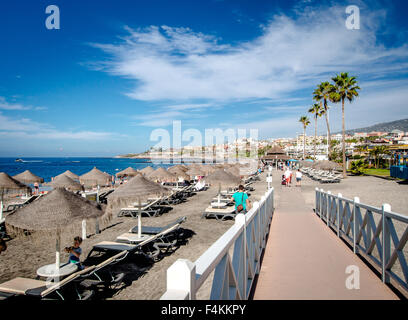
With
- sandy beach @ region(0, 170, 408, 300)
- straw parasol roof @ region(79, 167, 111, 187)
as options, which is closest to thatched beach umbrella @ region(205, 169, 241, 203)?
sandy beach @ region(0, 170, 408, 300)

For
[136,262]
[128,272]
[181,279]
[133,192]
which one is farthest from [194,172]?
[181,279]

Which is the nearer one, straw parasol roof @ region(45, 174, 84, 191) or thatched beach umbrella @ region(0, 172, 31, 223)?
thatched beach umbrella @ region(0, 172, 31, 223)

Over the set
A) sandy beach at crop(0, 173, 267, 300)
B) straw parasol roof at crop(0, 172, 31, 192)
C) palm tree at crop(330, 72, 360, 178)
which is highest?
palm tree at crop(330, 72, 360, 178)

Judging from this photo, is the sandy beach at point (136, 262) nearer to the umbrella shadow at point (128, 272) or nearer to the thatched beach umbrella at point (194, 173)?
the umbrella shadow at point (128, 272)

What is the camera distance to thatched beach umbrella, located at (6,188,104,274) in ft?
14.8

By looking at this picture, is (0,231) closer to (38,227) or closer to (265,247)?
(38,227)

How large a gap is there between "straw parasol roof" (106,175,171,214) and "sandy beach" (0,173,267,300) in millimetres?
890

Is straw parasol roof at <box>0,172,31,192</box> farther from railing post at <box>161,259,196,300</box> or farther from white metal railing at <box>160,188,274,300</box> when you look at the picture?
railing post at <box>161,259,196,300</box>

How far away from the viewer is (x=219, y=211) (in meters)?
10.8

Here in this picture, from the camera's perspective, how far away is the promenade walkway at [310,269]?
12.5 feet

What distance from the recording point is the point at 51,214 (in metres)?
4.63

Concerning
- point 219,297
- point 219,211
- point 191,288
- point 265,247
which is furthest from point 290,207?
point 191,288

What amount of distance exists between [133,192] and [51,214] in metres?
2.69
